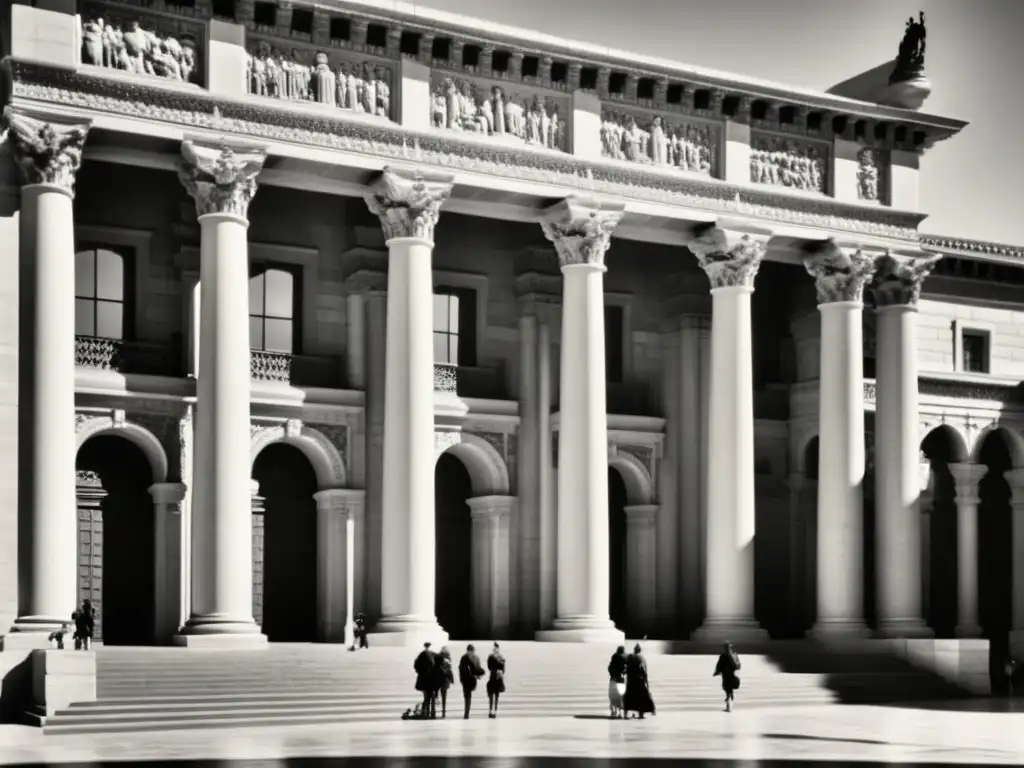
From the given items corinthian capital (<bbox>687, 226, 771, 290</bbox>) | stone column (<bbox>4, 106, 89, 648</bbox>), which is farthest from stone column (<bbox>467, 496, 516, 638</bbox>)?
stone column (<bbox>4, 106, 89, 648</bbox>)

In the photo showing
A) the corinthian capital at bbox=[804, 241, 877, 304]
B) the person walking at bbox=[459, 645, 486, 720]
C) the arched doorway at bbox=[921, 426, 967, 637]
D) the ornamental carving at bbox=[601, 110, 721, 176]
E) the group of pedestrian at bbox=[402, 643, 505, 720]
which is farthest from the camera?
the arched doorway at bbox=[921, 426, 967, 637]

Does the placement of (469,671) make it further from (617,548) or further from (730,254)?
(617,548)

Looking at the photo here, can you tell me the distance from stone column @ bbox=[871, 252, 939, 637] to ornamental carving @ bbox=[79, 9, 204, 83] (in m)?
19.1

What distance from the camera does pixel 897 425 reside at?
1746 inches

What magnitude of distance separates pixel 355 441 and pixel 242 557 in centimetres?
846

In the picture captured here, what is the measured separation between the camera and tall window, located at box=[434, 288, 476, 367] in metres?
45.4

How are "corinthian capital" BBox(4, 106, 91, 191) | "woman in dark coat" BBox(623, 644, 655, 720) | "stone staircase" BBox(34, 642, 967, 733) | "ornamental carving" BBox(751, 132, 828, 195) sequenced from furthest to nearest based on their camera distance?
"ornamental carving" BBox(751, 132, 828, 195) → "corinthian capital" BBox(4, 106, 91, 191) → "woman in dark coat" BBox(623, 644, 655, 720) → "stone staircase" BBox(34, 642, 967, 733)

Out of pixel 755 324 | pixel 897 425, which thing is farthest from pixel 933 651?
pixel 755 324

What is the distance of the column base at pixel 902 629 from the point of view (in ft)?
142

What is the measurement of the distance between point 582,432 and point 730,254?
6285 millimetres

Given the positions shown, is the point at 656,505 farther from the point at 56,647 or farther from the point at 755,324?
the point at 56,647

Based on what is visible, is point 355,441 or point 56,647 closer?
point 56,647

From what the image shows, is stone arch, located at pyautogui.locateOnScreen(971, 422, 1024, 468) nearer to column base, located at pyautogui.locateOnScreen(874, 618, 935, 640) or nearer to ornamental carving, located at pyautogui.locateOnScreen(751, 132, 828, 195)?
column base, located at pyautogui.locateOnScreen(874, 618, 935, 640)

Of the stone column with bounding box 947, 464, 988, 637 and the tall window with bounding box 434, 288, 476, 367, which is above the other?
the tall window with bounding box 434, 288, 476, 367
